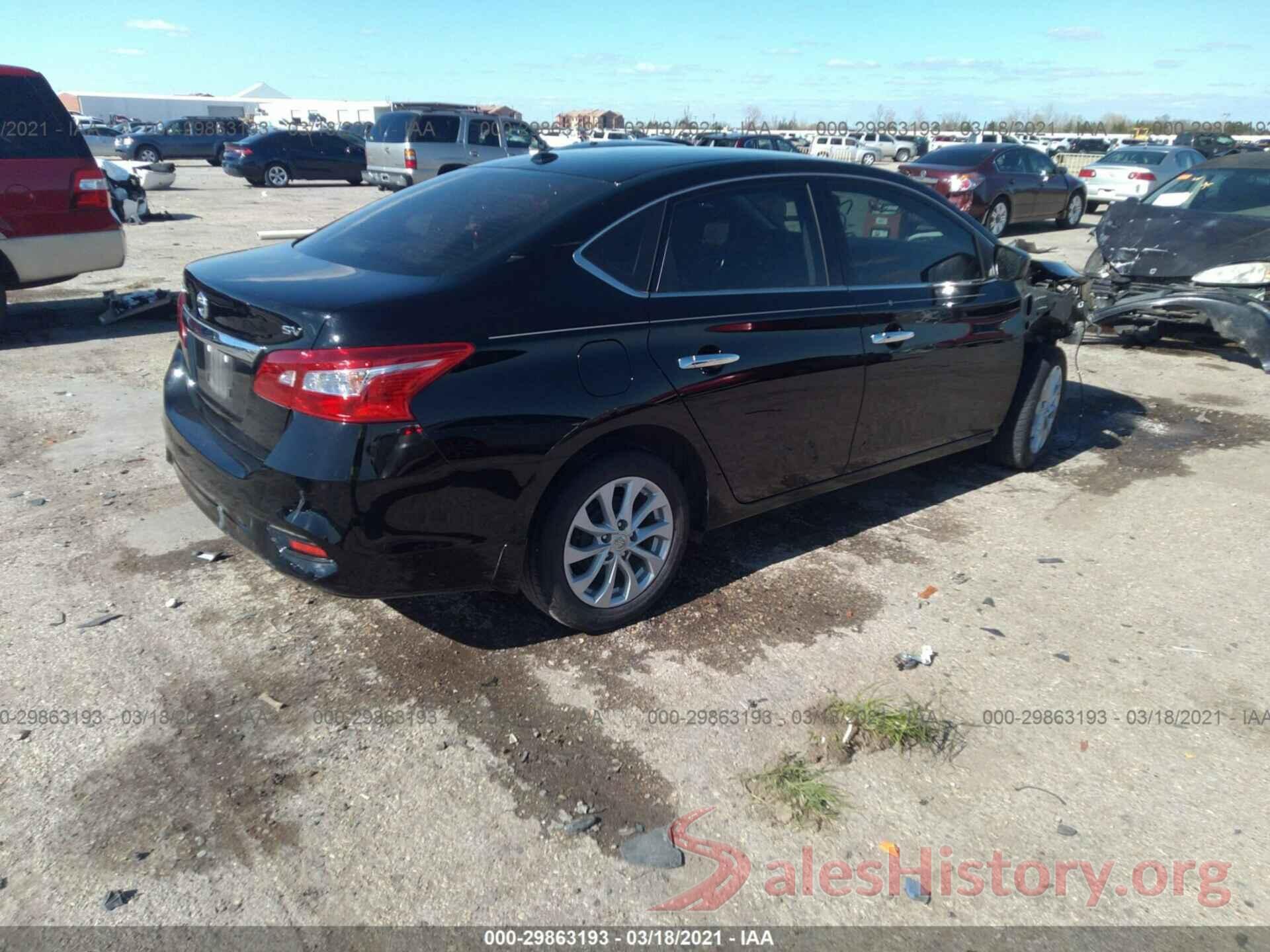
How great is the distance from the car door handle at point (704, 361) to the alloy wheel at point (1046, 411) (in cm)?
267

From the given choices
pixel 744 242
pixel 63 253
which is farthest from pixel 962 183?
pixel 744 242

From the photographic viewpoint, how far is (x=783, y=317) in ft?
12.9

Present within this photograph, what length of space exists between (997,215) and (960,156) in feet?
4.11

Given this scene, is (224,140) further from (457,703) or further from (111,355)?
(457,703)

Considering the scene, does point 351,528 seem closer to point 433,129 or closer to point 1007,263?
point 1007,263

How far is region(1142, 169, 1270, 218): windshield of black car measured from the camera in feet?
28.0

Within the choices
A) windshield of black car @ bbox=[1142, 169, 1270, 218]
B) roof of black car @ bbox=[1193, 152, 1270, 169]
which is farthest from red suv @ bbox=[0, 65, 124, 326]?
roof of black car @ bbox=[1193, 152, 1270, 169]

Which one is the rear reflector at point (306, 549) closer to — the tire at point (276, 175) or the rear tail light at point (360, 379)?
the rear tail light at point (360, 379)

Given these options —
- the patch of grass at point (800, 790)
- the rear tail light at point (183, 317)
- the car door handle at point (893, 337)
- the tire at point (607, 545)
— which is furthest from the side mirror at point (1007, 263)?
the rear tail light at point (183, 317)

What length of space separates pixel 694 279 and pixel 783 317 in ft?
1.54

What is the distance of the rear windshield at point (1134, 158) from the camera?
63.4 feet

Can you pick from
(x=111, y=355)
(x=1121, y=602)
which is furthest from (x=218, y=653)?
(x=111, y=355)

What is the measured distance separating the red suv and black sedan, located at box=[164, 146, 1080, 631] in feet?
16.9

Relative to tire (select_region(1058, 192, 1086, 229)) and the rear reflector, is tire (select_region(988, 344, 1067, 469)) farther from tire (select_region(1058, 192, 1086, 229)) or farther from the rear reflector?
tire (select_region(1058, 192, 1086, 229))
